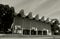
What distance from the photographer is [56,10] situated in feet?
51.6

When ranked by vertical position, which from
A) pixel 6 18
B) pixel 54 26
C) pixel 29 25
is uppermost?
pixel 6 18

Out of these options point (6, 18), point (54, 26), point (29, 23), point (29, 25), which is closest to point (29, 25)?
point (29, 25)

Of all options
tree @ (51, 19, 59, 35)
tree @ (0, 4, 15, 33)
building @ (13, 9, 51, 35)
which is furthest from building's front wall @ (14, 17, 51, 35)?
tree @ (0, 4, 15, 33)

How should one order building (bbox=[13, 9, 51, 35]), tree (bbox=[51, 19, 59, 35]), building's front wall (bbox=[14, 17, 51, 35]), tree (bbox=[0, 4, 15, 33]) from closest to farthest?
1. building (bbox=[13, 9, 51, 35])
2. building's front wall (bbox=[14, 17, 51, 35])
3. tree (bbox=[51, 19, 59, 35])
4. tree (bbox=[0, 4, 15, 33])

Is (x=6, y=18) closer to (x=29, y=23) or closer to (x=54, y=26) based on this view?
(x=29, y=23)

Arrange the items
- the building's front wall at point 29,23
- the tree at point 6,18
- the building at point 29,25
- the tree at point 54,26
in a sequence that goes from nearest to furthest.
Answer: the building at point 29,25, the building's front wall at point 29,23, the tree at point 54,26, the tree at point 6,18

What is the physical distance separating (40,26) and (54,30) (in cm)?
360

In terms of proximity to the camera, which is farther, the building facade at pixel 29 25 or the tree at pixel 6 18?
the tree at pixel 6 18

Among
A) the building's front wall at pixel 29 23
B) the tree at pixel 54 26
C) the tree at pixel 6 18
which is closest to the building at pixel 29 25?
the building's front wall at pixel 29 23

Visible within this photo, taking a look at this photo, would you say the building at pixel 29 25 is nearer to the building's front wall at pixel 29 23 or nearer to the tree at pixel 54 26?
the building's front wall at pixel 29 23

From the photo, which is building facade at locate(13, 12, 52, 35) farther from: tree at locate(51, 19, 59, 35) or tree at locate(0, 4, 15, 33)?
tree at locate(0, 4, 15, 33)

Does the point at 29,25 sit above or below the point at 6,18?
below

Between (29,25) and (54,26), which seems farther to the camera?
(54,26)

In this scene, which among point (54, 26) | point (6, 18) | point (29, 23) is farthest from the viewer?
point (6, 18)
